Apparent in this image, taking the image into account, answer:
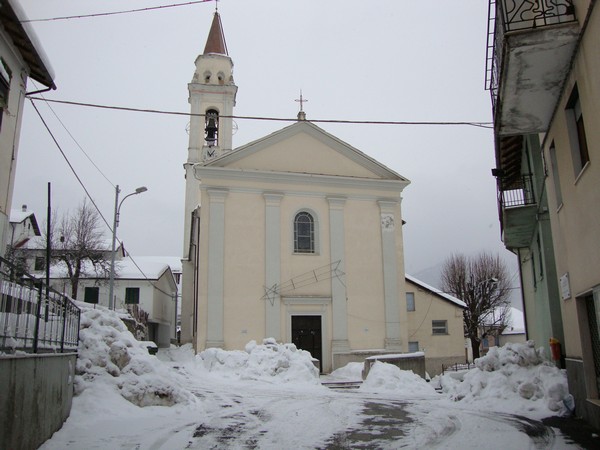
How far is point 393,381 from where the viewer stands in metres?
17.5

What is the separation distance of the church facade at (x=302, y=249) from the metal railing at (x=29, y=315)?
14657 millimetres

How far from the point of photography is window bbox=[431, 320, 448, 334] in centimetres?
2962

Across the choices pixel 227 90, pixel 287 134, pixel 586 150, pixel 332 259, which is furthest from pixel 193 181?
pixel 586 150

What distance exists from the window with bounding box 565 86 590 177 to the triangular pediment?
18.3m

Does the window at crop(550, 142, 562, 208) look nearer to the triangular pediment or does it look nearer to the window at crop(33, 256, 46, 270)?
the triangular pediment

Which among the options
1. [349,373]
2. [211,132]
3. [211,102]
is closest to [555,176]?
[349,373]

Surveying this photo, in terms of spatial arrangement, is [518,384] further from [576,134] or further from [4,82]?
[4,82]

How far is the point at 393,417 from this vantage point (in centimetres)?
1091

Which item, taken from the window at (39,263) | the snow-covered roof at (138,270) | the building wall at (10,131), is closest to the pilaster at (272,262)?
the building wall at (10,131)

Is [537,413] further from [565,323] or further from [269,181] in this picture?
[269,181]

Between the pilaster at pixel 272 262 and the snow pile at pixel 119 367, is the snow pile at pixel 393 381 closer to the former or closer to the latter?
the pilaster at pixel 272 262

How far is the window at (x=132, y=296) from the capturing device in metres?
40.7

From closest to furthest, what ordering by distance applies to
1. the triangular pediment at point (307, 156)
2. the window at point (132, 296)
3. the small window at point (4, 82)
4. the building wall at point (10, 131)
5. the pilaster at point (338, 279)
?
the small window at point (4, 82) → the building wall at point (10, 131) → the pilaster at point (338, 279) → the triangular pediment at point (307, 156) → the window at point (132, 296)

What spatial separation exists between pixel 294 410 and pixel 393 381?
6.53 meters
